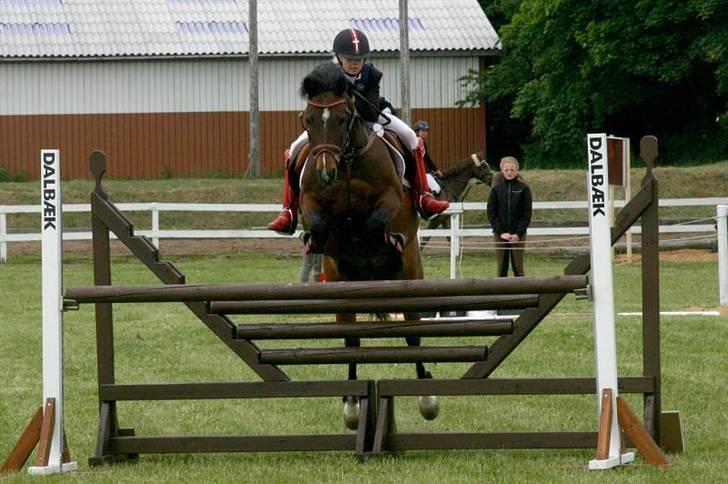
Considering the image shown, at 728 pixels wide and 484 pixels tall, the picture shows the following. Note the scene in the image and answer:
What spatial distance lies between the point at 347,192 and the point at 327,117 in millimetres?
542

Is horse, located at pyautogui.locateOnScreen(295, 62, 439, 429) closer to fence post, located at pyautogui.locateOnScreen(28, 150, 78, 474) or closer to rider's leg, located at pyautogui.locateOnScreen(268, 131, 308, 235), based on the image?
rider's leg, located at pyautogui.locateOnScreen(268, 131, 308, 235)

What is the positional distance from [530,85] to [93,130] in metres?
12.9

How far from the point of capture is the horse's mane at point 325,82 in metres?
8.71

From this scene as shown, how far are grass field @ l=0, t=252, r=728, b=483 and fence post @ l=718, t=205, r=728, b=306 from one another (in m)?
0.47

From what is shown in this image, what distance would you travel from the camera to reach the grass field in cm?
750

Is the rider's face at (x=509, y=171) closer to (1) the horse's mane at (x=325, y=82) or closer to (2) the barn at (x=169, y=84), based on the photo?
(1) the horse's mane at (x=325, y=82)

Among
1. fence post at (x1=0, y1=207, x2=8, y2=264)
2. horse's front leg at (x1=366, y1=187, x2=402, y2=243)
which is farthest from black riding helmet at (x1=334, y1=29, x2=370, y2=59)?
fence post at (x1=0, y1=207, x2=8, y2=264)

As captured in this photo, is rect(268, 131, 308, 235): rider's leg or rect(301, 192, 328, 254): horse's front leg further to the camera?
rect(268, 131, 308, 235): rider's leg

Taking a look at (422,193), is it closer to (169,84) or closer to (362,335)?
(362,335)

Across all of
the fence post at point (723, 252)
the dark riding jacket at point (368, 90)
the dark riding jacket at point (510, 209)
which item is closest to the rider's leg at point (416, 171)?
the dark riding jacket at point (368, 90)

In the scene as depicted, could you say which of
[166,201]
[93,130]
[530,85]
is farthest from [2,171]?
[530,85]

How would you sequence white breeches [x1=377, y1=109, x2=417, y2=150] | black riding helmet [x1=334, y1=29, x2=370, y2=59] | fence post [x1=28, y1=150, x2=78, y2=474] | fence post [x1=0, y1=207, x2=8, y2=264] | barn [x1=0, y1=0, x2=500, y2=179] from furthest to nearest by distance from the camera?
barn [x1=0, y1=0, x2=500, y2=179], fence post [x1=0, y1=207, x2=8, y2=264], white breeches [x1=377, y1=109, x2=417, y2=150], black riding helmet [x1=334, y1=29, x2=370, y2=59], fence post [x1=28, y1=150, x2=78, y2=474]

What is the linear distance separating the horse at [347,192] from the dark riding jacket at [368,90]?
0.20 m

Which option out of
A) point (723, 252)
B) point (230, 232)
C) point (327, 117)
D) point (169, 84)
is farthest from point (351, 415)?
point (169, 84)
